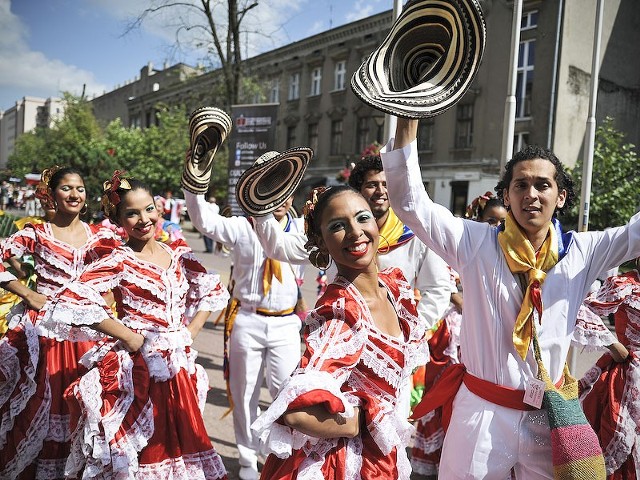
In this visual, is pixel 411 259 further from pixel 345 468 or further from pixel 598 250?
pixel 345 468

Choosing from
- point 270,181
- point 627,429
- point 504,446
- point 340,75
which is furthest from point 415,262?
point 340,75

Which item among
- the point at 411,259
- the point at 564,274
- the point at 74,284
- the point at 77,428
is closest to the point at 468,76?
the point at 564,274

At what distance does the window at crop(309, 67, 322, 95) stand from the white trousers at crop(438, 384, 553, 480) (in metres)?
29.8

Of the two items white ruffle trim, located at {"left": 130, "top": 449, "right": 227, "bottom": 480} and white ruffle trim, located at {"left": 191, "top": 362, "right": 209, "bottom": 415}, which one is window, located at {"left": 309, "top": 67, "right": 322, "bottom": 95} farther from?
white ruffle trim, located at {"left": 130, "top": 449, "right": 227, "bottom": 480}

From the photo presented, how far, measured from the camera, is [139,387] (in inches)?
129

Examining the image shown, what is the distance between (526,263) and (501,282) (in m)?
0.13

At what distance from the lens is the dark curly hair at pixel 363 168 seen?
11.8 ft

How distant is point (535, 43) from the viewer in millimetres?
21969

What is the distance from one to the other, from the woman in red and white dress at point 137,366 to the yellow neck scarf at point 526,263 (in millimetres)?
2010

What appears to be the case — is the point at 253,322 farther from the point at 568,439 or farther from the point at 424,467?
the point at 568,439

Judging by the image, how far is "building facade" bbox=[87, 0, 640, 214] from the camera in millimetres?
21594

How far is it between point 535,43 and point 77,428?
2272 centimetres

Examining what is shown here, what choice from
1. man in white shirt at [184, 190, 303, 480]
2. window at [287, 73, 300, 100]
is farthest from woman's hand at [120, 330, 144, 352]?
window at [287, 73, 300, 100]

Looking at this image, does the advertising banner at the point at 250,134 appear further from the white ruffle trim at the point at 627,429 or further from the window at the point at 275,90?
the window at the point at 275,90
